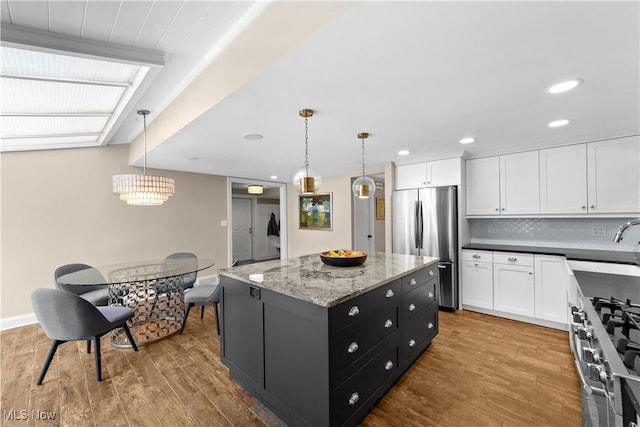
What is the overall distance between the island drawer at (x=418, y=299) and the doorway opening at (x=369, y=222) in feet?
9.20

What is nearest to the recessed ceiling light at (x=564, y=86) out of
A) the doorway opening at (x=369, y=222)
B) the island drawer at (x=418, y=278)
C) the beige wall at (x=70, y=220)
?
the island drawer at (x=418, y=278)

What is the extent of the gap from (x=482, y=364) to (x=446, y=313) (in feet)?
4.36

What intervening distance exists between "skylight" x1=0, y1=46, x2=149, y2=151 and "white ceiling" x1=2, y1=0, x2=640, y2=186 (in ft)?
0.80

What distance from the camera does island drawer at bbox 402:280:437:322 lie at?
7.30 feet

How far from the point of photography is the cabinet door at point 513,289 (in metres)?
3.23

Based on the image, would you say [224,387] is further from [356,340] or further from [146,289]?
[146,289]

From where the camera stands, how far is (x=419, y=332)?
8.09 ft

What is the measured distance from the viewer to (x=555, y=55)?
1463 millimetres

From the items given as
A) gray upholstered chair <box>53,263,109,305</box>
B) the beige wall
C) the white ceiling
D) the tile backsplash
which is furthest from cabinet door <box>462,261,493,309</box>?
the beige wall

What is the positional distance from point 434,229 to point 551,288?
1.41 meters

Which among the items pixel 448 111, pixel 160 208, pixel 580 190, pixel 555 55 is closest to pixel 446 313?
pixel 580 190

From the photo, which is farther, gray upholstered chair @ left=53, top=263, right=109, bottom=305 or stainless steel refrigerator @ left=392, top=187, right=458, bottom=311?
stainless steel refrigerator @ left=392, top=187, right=458, bottom=311

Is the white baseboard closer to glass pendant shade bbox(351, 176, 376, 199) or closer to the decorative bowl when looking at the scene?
the decorative bowl

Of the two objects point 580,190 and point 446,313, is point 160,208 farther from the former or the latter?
point 580,190
